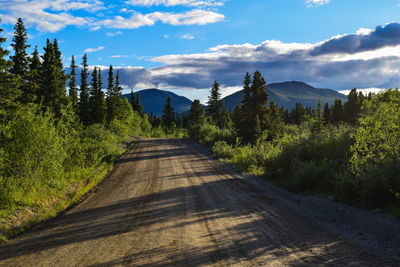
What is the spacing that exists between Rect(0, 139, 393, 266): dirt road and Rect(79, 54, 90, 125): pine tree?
41518 millimetres

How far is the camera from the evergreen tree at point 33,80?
2720 centimetres

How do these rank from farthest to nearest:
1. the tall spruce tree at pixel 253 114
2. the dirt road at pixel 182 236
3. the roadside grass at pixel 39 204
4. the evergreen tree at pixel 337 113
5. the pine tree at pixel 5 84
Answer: the evergreen tree at pixel 337 113 → the tall spruce tree at pixel 253 114 → the pine tree at pixel 5 84 → the roadside grass at pixel 39 204 → the dirt road at pixel 182 236

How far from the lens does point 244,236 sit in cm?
577

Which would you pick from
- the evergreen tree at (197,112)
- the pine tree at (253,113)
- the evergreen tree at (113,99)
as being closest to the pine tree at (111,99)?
the evergreen tree at (113,99)

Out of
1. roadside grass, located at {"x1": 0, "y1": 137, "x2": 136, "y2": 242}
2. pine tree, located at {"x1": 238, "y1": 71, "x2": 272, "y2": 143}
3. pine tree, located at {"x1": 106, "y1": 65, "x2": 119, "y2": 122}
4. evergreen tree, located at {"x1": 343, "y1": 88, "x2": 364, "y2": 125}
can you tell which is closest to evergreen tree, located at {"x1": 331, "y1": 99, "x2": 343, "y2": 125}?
evergreen tree, located at {"x1": 343, "y1": 88, "x2": 364, "y2": 125}

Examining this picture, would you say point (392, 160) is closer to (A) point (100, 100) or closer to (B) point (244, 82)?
(B) point (244, 82)

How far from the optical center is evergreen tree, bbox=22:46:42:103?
2720 cm

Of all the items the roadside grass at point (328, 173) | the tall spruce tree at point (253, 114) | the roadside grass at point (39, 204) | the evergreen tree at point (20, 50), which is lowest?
the roadside grass at point (39, 204)

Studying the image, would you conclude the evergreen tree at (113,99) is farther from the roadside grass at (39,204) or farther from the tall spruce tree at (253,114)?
the roadside grass at (39,204)

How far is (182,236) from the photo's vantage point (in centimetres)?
580

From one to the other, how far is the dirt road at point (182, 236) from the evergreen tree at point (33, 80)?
2339 centimetres

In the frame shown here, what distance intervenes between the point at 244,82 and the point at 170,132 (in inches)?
2082

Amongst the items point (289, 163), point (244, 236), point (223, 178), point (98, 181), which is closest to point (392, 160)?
point (244, 236)

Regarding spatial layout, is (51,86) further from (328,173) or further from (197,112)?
(197,112)
